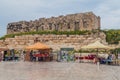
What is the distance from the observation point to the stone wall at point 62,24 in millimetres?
47500

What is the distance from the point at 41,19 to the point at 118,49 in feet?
65.3

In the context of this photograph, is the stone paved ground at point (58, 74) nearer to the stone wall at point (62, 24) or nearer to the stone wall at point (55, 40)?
the stone wall at point (55, 40)

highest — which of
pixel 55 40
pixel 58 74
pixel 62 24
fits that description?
pixel 62 24

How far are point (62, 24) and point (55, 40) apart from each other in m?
5.75

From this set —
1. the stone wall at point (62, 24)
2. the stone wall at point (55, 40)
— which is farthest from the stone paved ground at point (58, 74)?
the stone wall at point (62, 24)

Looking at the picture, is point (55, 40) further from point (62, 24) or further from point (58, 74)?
point (58, 74)

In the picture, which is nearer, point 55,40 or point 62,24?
point 55,40

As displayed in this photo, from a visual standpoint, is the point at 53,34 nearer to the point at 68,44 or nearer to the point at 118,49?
the point at 68,44

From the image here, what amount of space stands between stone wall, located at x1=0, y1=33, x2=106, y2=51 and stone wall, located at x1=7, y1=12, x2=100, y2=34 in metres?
4.18

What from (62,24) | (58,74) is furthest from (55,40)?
(58,74)

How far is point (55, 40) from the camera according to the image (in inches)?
1786

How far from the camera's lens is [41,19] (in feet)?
174

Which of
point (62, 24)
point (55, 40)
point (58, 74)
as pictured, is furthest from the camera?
point (62, 24)

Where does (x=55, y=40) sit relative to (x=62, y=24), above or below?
below
